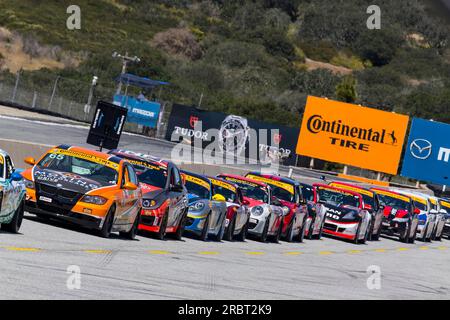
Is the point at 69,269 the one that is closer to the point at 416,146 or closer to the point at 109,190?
the point at 109,190

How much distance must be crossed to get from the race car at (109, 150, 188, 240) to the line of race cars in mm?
16

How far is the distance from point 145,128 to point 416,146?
1399 cm

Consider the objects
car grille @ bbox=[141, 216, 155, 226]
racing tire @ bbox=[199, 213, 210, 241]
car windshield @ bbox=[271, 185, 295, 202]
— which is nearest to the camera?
car grille @ bbox=[141, 216, 155, 226]

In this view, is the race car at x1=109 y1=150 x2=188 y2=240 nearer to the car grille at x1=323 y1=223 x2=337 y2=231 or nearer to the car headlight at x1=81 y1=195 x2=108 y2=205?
the car headlight at x1=81 y1=195 x2=108 y2=205

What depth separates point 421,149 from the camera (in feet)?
201

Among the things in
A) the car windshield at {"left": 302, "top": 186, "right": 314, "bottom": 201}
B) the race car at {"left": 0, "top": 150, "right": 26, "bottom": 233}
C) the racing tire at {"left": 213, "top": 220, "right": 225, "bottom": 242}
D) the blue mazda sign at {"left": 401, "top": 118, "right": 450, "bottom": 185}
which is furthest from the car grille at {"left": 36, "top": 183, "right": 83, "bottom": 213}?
the blue mazda sign at {"left": 401, "top": 118, "right": 450, "bottom": 185}

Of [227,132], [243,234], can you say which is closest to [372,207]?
[243,234]

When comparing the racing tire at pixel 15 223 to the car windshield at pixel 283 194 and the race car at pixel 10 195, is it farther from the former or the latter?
the car windshield at pixel 283 194

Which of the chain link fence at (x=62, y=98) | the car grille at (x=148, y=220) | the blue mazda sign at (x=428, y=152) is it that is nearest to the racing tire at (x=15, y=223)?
the car grille at (x=148, y=220)

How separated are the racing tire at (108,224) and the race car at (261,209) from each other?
616 cm

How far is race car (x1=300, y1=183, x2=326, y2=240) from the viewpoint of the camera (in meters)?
28.1

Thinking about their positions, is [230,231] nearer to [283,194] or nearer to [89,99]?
[283,194]

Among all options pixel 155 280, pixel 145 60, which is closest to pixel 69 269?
pixel 155 280

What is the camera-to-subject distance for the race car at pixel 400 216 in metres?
34.5
